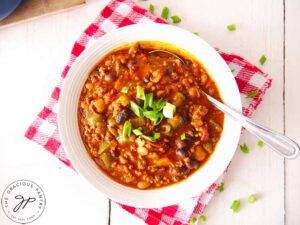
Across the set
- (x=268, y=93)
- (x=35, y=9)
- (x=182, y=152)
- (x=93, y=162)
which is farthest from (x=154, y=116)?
(x=35, y=9)

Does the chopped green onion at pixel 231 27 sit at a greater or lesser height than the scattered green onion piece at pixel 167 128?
greater

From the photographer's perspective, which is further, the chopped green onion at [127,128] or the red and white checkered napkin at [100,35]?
the red and white checkered napkin at [100,35]

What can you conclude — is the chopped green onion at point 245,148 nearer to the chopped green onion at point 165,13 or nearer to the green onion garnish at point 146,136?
the green onion garnish at point 146,136

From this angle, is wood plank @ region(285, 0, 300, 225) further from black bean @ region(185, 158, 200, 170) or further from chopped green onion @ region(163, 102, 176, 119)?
chopped green onion @ region(163, 102, 176, 119)

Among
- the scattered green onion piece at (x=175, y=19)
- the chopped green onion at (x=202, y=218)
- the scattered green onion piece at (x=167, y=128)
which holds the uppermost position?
the scattered green onion piece at (x=175, y=19)

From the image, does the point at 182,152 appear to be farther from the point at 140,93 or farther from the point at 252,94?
the point at 252,94

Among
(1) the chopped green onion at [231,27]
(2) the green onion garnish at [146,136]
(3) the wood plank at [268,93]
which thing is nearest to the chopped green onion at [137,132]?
(2) the green onion garnish at [146,136]

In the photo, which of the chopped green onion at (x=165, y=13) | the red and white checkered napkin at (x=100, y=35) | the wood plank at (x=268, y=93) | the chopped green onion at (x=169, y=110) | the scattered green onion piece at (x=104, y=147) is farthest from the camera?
the chopped green onion at (x=165, y=13)
